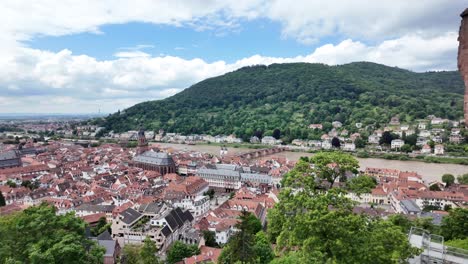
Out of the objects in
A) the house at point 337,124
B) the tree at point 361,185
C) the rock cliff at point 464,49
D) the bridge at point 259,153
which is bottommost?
the bridge at point 259,153

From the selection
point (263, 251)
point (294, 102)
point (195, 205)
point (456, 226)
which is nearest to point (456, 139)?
point (294, 102)

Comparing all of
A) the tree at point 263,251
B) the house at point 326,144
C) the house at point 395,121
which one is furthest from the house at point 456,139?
the tree at point 263,251

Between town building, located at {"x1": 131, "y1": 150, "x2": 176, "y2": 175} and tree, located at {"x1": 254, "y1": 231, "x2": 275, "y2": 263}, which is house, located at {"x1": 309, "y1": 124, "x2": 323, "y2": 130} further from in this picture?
tree, located at {"x1": 254, "y1": 231, "x2": 275, "y2": 263}

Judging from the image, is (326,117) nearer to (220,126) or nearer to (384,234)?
(220,126)

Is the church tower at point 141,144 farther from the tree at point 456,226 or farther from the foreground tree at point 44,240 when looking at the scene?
the foreground tree at point 44,240

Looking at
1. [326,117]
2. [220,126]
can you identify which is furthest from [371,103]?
[220,126]

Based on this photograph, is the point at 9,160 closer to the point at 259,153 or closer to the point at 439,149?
the point at 259,153
